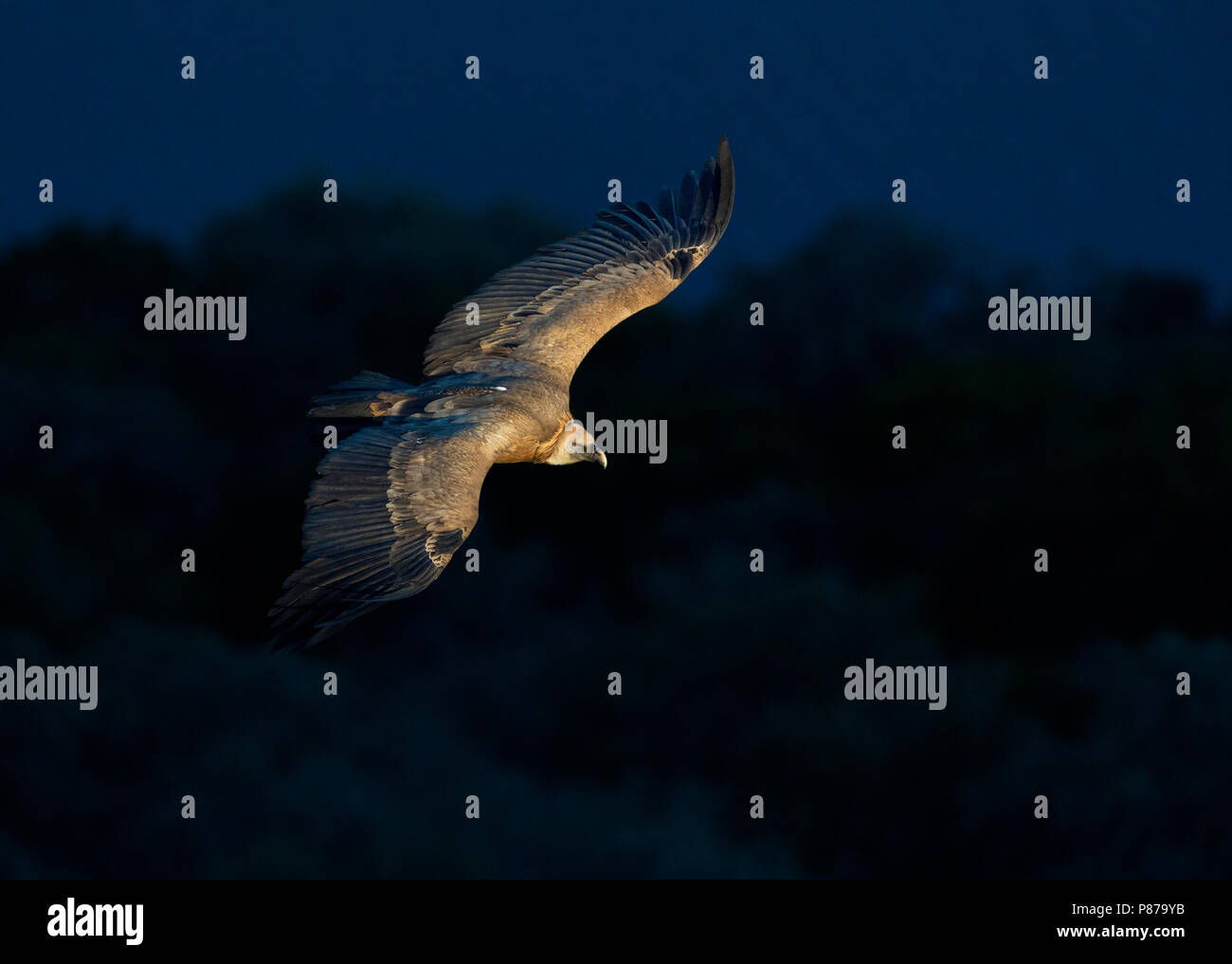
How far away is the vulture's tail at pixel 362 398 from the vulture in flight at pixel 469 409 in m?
0.01

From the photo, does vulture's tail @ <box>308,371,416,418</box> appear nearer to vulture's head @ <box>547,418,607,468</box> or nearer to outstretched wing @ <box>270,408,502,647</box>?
outstretched wing @ <box>270,408,502,647</box>

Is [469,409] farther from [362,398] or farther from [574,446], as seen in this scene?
[574,446]

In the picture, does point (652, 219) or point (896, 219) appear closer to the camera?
point (652, 219)

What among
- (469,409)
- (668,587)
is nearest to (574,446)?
(469,409)

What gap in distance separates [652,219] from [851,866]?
1827cm

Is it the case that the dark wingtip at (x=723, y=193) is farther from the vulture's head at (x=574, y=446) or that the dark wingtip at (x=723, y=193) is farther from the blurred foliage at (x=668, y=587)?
the blurred foliage at (x=668, y=587)

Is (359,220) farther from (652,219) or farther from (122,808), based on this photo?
(652,219)

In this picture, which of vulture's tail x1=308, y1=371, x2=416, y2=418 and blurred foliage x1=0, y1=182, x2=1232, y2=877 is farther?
blurred foliage x1=0, y1=182, x2=1232, y2=877

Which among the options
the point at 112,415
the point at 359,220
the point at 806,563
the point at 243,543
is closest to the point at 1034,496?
the point at 806,563

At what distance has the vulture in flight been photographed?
1092 centimetres

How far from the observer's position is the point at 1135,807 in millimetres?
31078

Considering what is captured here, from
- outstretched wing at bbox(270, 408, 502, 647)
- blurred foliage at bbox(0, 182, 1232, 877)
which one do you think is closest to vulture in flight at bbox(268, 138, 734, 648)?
outstretched wing at bbox(270, 408, 502, 647)

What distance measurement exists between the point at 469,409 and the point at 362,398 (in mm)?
726

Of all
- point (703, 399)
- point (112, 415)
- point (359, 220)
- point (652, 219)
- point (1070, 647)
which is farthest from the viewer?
point (359, 220)
